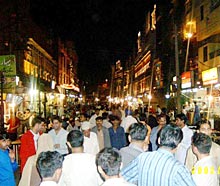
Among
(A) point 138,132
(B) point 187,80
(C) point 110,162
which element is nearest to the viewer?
(C) point 110,162

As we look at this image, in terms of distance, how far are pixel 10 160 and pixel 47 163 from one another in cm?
248

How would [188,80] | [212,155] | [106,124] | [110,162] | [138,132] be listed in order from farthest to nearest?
[188,80], [106,124], [212,155], [138,132], [110,162]

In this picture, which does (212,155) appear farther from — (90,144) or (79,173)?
(90,144)

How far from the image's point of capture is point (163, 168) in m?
4.08

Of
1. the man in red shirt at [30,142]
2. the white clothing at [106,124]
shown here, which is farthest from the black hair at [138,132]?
the white clothing at [106,124]

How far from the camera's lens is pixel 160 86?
174 feet

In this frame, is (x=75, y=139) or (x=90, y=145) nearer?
(x=75, y=139)

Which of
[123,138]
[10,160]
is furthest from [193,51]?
[10,160]

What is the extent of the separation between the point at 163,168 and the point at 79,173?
4.55 feet

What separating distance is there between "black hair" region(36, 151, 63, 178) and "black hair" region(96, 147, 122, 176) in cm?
50

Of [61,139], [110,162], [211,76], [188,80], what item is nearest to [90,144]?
[61,139]

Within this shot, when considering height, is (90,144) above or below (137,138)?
below

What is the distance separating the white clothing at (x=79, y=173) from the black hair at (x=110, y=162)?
1.29 m

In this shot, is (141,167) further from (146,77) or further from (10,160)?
(146,77)
